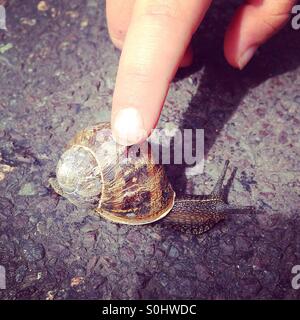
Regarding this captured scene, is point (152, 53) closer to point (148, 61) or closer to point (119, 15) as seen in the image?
point (148, 61)

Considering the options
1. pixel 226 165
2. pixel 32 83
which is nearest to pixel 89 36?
A: pixel 32 83

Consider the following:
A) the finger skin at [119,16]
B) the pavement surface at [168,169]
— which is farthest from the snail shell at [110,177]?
the finger skin at [119,16]

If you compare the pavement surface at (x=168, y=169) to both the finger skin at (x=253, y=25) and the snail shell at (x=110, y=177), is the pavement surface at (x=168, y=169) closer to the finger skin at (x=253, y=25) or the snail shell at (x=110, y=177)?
the snail shell at (x=110, y=177)

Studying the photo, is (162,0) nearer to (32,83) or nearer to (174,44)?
(174,44)

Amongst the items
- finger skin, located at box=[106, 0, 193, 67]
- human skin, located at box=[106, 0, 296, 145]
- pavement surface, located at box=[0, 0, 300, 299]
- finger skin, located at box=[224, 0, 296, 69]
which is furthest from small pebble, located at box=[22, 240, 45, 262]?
finger skin, located at box=[224, 0, 296, 69]

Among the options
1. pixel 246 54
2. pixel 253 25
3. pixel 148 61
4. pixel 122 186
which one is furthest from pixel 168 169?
pixel 253 25
